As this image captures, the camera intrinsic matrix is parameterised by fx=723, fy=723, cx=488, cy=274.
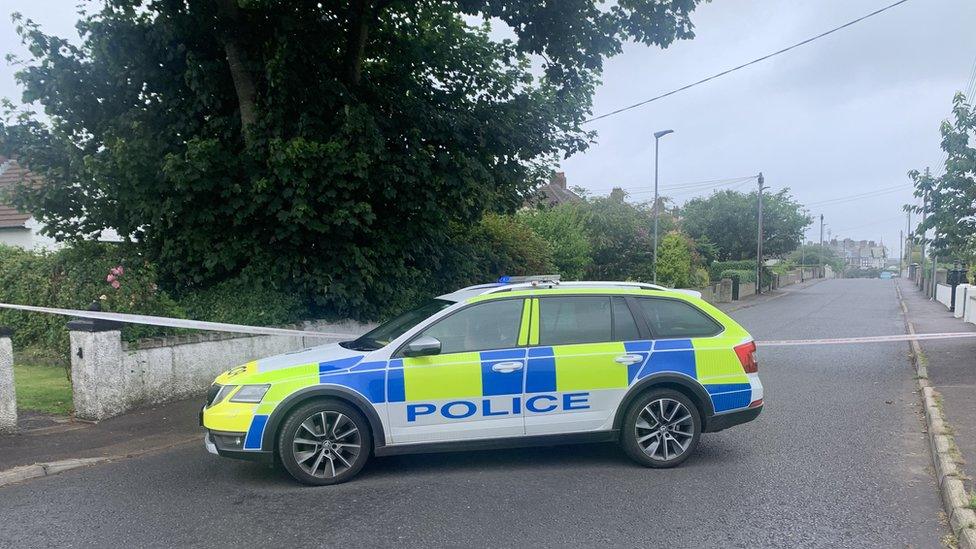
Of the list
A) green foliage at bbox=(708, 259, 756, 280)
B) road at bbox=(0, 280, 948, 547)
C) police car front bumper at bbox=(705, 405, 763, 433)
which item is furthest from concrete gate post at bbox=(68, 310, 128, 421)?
green foliage at bbox=(708, 259, 756, 280)

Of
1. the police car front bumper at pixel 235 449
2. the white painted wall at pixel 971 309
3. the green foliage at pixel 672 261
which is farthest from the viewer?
the green foliage at pixel 672 261

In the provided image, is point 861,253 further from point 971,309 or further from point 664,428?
point 664,428

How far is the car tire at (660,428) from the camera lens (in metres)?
5.89

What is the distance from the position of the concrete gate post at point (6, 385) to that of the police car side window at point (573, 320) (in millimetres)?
4957

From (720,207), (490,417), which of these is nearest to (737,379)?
(490,417)

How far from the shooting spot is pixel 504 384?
18.6 ft

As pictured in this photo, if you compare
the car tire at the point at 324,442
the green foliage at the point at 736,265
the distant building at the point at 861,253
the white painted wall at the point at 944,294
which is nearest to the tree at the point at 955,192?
the car tire at the point at 324,442

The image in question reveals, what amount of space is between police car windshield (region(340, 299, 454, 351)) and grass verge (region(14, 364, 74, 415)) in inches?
158

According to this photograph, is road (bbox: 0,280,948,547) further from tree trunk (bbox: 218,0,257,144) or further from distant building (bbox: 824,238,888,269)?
distant building (bbox: 824,238,888,269)

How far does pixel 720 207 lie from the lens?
4616 centimetres

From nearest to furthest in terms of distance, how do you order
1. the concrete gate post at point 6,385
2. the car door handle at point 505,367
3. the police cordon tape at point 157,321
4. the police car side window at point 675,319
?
the car door handle at point 505,367
the police car side window at point 675,319
the concrete gate post at point 6,385
the police cordon tape at point 157,321

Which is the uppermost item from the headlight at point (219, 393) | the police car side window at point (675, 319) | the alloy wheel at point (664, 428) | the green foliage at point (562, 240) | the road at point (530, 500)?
the green foliage at point (562, 240)

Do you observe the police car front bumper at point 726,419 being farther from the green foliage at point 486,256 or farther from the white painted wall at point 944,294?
the white painted wall at point 944,294

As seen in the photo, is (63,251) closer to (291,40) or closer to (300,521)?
(291,40)
